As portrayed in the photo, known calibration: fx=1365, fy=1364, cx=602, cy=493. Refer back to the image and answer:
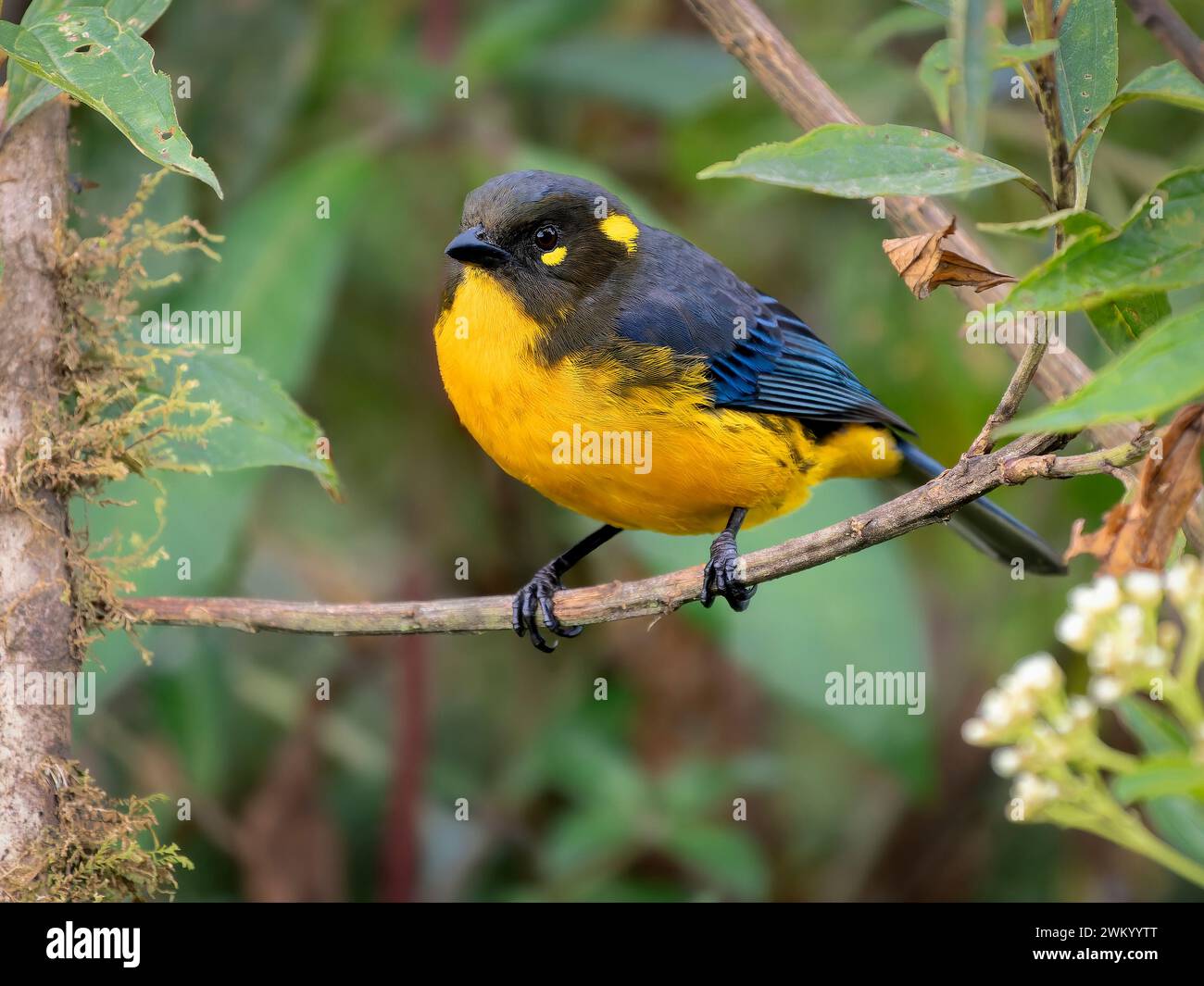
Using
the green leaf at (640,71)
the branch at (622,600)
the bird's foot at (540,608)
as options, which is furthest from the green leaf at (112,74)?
the green leaf at (640,71)

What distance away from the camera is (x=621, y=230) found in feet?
14.1

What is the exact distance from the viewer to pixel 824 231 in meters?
6.16

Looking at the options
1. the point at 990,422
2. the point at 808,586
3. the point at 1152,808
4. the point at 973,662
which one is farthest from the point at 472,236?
the point at 973,662

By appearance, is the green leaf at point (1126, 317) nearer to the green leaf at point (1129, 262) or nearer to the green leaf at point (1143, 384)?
the green leaf at point (1129, 262)

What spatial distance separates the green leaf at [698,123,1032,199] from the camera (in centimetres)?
202

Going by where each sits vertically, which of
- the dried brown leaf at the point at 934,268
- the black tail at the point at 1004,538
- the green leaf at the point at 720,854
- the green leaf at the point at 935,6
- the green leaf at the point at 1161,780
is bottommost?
the green leaf at the point at 720,854

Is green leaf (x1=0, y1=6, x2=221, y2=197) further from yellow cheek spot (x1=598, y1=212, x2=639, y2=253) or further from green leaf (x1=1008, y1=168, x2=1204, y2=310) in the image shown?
yellow cheek spot (x1=598, y1=212, x2=639, y2=253)

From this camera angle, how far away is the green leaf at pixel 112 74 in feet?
7.10

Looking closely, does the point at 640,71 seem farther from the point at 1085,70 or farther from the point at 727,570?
the point at 1085,70

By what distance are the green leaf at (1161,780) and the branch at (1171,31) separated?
102cm

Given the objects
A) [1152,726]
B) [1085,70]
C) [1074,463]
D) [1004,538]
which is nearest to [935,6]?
[1085,70]

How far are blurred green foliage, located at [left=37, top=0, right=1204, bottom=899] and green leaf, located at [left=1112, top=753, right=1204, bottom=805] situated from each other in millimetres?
2661

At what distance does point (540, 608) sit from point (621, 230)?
4.00ft

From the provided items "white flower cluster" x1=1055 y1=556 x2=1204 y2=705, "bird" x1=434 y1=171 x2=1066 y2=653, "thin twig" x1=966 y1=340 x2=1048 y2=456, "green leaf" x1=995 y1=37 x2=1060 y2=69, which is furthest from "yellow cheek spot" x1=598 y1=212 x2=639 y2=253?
"white flower cluster" x1=1055 y1=556 x2=1204 y2=705
